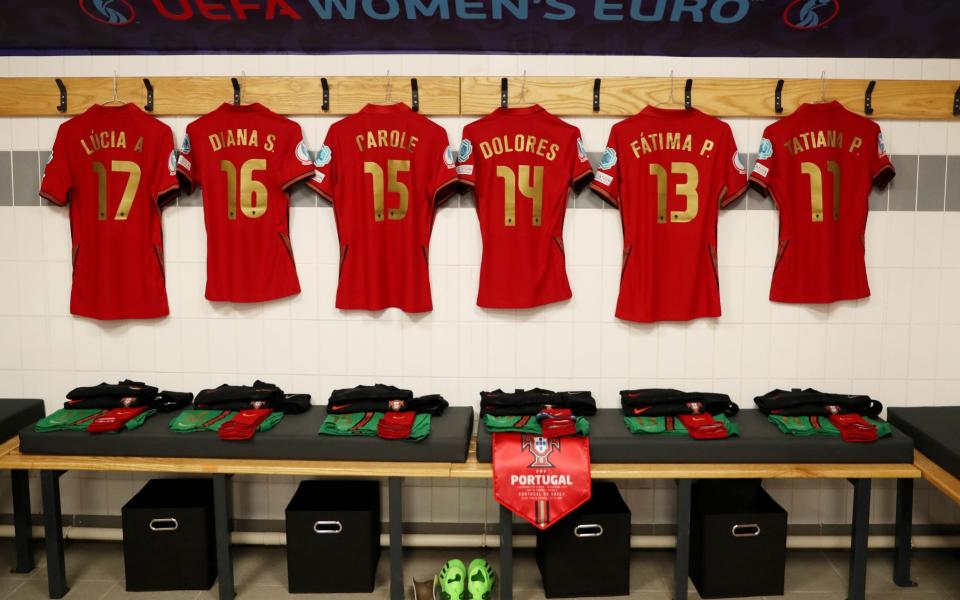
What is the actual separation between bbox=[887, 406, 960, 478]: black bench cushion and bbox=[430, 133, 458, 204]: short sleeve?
6.40 ft

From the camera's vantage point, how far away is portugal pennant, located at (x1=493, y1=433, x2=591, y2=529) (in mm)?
2297

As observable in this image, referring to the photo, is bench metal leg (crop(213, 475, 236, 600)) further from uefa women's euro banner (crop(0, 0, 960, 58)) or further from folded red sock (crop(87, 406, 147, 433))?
uefa women's euro banner (crop(0, 0, 960, 58))

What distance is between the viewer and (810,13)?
8.27 feet

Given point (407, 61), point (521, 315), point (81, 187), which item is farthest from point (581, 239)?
point (81, 187)

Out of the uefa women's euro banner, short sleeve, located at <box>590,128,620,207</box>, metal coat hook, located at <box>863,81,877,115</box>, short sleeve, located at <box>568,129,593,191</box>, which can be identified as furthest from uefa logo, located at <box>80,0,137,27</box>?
metal coat hook, located at <box>863,81,877,115</box>

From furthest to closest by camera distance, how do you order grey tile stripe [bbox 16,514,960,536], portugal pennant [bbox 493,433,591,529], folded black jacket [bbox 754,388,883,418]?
1. grey tile stripe [bbox 16,514,960,536]
2. folded black jacket [bbox 754,388,883,418]
3. portugal pennant [bbox 493,433,591,529]

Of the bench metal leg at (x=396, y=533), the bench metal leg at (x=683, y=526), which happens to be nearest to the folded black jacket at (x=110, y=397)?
the bench metal leg at (x=396, y=533)

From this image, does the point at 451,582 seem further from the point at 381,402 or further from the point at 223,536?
the point at 223,536

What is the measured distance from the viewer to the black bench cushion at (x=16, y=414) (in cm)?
263

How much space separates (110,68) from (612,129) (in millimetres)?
2039

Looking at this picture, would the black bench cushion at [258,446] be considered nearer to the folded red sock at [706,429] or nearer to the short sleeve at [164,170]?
the folded red sock at [706,429]

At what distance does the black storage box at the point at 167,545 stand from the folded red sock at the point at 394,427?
745 millimetres

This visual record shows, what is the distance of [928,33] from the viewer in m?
2.60

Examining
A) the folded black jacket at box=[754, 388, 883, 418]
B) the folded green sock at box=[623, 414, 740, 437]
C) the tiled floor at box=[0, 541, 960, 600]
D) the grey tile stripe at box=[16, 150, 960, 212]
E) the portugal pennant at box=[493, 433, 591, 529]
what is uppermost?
the grey tile stripe at box=[16, 150, 960, 212]
